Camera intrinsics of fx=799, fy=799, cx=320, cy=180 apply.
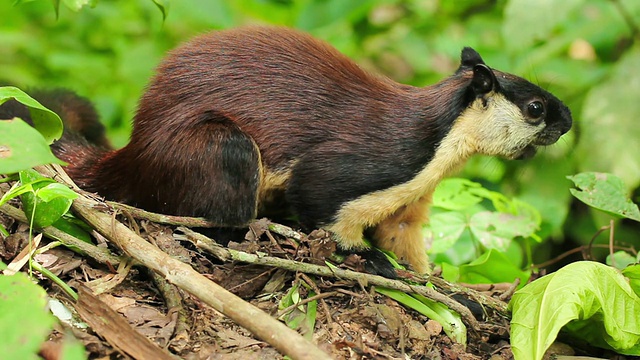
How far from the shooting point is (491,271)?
394 centimetres

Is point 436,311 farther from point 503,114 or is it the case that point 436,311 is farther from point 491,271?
point 503,114

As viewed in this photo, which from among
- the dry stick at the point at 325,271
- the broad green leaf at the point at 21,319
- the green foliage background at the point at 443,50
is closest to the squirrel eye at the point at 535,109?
the dry stick at the point at 325,271

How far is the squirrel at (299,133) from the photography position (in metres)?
3.34

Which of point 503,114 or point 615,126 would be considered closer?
point 503,114

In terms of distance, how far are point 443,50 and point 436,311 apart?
13.5 ft

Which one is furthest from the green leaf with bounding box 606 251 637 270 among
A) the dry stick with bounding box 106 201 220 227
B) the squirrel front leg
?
the dry stick with bounding box 106 201 220 227

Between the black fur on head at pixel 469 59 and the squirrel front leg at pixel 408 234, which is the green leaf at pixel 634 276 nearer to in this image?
the squirrel front leg at pixel 408 234

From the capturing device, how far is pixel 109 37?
24.2 ft

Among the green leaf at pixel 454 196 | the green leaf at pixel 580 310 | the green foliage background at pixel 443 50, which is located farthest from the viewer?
the green foliage background at pixel 443 50

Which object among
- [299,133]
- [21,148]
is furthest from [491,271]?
[21,148]

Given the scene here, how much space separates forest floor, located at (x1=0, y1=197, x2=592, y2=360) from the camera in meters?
2.71

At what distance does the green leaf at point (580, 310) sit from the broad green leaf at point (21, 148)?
1731 millimetres

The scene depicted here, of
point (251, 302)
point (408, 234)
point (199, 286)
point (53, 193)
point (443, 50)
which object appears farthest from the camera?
point (443, 50)

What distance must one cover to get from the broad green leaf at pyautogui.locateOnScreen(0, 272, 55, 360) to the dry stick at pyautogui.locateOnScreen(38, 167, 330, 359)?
1.75 ft
